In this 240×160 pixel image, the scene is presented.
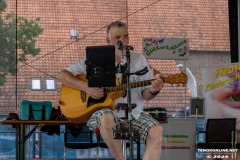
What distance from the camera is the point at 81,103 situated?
223 inches

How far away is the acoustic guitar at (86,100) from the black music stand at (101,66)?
0.18 meters

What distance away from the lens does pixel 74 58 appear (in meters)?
Answer: 10.0

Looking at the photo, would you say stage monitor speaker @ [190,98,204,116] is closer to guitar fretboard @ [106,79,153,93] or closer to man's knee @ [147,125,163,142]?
guitar fretboard @ [106,79,153,93]

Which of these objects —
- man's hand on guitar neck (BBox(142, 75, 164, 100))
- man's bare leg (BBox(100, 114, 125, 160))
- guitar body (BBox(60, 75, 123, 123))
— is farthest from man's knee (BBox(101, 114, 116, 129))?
man's hand on guitar neck (BBox(142, 75, 164, 100))

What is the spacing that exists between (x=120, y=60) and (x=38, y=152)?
4.49 meters

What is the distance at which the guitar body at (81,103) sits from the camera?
548 centimetres

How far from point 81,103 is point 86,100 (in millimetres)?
73

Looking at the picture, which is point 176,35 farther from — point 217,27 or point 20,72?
point 20,72

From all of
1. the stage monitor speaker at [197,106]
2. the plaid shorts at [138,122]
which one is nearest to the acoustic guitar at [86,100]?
the plaid shorts at [138,122]

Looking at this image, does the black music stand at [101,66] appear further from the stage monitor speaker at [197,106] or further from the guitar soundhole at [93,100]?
the stage monitor speaker at [197,106]

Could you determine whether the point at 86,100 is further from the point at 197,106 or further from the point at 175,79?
the point at 197,106

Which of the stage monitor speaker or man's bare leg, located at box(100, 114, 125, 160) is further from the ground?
the stage monitor speaker

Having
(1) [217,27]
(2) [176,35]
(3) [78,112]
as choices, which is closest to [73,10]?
(2) [176,35]

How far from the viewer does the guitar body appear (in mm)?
5480
